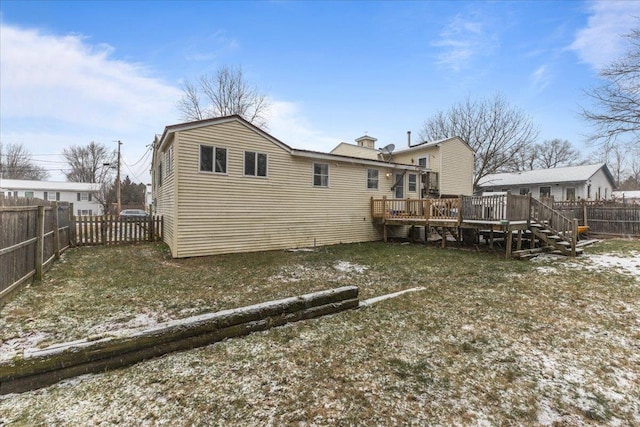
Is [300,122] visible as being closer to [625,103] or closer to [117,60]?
[117,60]

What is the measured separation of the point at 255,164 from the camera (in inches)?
408

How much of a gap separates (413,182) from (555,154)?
136 ft

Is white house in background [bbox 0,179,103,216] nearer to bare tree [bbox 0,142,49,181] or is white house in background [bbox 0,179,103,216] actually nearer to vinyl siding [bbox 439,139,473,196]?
bare tree [bbox 0,142,49,181]

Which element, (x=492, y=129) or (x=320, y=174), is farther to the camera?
(x=492, y=129)

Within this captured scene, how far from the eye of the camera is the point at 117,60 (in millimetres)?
12398

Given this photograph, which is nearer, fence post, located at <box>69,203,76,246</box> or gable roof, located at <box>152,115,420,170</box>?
gable roof, located at <box>152,115,420,170</box>

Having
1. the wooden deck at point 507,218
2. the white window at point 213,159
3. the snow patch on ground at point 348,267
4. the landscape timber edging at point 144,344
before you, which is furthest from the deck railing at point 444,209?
the landscape timber edging at point 144,344

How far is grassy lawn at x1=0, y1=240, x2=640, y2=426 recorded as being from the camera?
2.40 m

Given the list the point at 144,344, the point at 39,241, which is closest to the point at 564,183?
the point at 144,344

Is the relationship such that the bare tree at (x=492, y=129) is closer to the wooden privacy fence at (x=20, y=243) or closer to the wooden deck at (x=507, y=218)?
the wooden deck at (x=507, y=218)

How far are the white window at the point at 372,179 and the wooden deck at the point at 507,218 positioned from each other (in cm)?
257

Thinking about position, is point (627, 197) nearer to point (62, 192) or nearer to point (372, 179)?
point (372, 179)

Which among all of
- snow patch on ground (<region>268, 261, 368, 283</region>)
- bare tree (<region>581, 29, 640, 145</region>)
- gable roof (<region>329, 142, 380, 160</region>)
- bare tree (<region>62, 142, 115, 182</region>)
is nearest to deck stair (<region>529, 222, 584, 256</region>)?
snow patch on ground (<region>268, 261, 368, 283</region>)

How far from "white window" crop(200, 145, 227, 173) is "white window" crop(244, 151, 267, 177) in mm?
765
